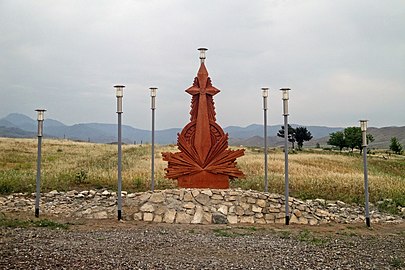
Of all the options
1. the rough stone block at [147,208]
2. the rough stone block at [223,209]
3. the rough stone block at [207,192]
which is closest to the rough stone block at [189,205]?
the rough stone block at [207,192]

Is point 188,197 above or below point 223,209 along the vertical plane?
above

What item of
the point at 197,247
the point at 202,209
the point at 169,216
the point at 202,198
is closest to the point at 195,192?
the point at 202,198

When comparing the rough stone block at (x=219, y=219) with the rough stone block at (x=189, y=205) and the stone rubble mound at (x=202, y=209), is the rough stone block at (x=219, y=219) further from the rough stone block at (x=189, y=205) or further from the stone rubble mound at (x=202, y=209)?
the rough stone block at (x=189, y=205)

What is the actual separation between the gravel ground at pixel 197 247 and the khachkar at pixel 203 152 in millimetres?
2736

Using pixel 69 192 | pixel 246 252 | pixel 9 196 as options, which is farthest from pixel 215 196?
pixel 9 196

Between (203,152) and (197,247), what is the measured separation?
19.2 ft

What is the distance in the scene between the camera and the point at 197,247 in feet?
29.9

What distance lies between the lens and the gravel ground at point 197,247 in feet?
24.6

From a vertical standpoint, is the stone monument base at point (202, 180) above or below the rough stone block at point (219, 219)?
above

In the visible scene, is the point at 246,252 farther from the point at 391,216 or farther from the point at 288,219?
the point at 391,216

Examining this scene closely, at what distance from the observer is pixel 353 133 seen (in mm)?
53406

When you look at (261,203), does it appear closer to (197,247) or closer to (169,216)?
(169,216)

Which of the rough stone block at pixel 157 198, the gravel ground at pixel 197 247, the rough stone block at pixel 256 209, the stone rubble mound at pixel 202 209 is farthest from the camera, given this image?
the rough stone block at pixel 157 198

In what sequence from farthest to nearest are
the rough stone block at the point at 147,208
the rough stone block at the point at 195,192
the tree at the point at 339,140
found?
1. the tree at the point at 339,140
2. the rough stone block at the point at 195,192
3. the rough stone block at the point at 147,208
